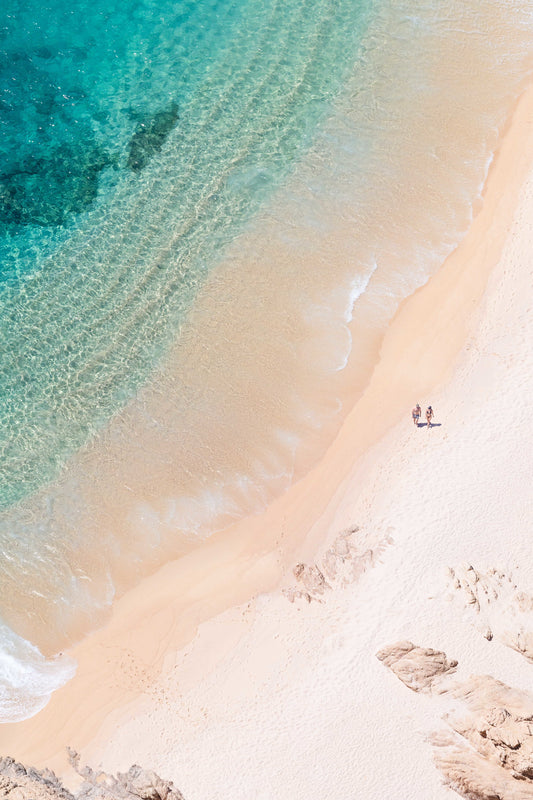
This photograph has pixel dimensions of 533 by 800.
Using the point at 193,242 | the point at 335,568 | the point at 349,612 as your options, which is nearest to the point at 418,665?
the point at 349,612

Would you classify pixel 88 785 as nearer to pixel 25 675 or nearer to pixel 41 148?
pixel 25 675

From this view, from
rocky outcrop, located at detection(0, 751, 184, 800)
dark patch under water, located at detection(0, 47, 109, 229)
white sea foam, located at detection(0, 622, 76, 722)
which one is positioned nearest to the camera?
rocky outcrop, located at detection(0, 751, 184, 800)

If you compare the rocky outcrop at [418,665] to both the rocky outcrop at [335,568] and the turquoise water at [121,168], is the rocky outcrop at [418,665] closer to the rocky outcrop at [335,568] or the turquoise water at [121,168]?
the rocky outcrop at [335,568]

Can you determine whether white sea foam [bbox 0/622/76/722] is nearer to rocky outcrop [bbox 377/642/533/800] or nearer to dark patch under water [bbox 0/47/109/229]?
rocky outcrop [bbox 377/642/533/800]

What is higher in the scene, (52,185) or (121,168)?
(121,168)

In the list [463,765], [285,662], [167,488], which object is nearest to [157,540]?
[167,488]

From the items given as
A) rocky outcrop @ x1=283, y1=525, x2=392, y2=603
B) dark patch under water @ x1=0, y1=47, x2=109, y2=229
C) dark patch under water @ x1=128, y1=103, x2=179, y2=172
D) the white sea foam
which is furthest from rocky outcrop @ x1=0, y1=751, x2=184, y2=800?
dark patch under water @ x1=128, y1=103, x2=179, y2=172
